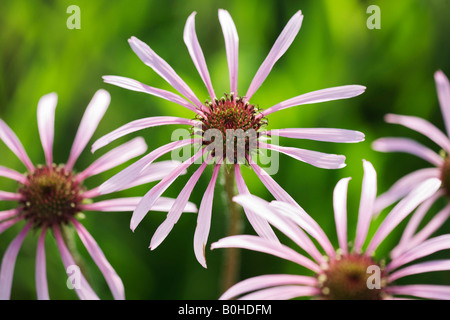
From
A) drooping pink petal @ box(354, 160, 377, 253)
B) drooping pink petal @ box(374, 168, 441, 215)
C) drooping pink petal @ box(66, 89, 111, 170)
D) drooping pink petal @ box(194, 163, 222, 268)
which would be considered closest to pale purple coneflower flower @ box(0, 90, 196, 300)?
drooping pink petal @ box(66, 89, 111, 170)

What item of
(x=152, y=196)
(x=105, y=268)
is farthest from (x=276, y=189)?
(x=105, y=268)

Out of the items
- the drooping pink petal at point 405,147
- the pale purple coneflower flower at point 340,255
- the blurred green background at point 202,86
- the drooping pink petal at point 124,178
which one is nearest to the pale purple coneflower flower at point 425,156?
the drooping pink petal at point 405,147

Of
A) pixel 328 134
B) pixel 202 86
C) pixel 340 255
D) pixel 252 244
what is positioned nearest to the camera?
pixel 252 244

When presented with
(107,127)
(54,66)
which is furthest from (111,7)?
(107,127)

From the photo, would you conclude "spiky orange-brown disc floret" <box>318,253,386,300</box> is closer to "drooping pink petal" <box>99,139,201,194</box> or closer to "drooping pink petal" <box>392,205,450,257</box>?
"drooping pink petal" <box>392,205,450,257</box>

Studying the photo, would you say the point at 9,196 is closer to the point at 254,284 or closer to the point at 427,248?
the point at 254,284

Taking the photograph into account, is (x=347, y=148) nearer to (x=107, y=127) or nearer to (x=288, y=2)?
(x=288, y=2)
